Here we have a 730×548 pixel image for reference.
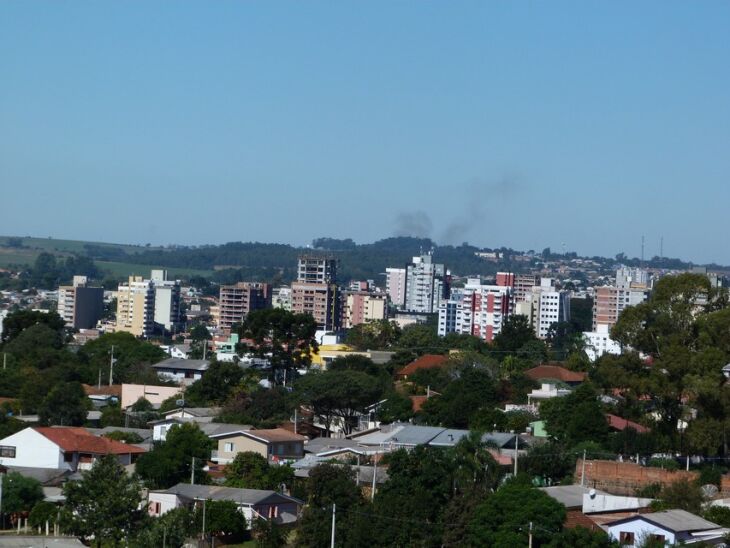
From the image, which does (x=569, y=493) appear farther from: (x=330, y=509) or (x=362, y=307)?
(x=362, y=307)

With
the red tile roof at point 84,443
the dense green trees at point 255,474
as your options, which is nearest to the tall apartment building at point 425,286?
the red tile roof at point 84,443

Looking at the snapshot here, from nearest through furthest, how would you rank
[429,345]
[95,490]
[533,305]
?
1. [95,490]
2. [429,345]
3. [533,305]

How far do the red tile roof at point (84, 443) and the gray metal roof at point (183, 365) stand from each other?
16635 millimetres

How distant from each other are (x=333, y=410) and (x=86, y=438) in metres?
8.55

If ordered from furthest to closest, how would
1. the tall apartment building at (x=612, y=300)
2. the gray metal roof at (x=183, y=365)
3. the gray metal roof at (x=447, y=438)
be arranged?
the tall apartment building at (x=612, y=300), the gray metal roof at (x=183, y=365), the gray metal roof at (x=447, y=438)

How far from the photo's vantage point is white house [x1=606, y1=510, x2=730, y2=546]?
67.3 ft

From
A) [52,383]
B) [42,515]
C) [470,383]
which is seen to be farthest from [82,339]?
[42,515]

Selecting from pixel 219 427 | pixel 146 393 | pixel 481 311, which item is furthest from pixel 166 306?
pixel 219 427

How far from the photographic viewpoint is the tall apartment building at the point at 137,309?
94.1 metres

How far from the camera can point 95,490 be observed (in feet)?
75.8

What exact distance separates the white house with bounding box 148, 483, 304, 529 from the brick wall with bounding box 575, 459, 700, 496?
5498mm

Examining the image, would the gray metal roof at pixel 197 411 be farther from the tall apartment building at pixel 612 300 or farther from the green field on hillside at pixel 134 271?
the green field on hillside at pixel 134 271

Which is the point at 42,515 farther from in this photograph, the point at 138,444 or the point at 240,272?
the point at 240,272

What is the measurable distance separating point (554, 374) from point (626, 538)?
23502 mm
